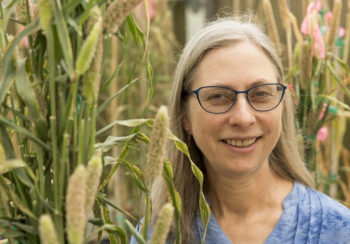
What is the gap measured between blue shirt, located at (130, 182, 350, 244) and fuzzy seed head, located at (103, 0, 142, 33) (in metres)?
0.66

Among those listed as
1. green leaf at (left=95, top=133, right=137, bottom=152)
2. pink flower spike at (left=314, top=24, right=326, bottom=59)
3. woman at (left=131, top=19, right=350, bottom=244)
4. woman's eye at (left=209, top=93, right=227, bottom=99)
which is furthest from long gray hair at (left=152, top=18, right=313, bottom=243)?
green leaf at (left=95, top=133, right=137, bottom=152)

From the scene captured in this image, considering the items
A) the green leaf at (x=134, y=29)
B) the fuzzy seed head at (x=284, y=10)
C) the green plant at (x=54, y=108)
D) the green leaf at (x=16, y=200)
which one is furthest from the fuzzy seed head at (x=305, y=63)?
the green leaf at (x=16, y=200)

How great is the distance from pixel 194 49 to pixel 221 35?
8 cm

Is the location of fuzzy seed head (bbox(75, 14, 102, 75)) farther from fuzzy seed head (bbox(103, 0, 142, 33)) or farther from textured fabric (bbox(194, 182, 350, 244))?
textured fabric (bbox(194, 182, 350, 244))

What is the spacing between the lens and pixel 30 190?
25.2 inches

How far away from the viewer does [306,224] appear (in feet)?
3.72

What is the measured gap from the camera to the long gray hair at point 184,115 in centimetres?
117

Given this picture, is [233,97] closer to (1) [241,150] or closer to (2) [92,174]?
(1) [241,150]

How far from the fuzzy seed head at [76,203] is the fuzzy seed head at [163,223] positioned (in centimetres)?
10

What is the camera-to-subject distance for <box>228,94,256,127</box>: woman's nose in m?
1.05

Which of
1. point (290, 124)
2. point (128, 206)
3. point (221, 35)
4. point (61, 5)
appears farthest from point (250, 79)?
point (128, 206)

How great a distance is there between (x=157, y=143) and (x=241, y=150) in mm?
509

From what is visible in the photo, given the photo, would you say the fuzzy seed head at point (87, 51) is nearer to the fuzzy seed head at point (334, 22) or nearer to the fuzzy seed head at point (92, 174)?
the fuzzy seed head at point (92, 174)

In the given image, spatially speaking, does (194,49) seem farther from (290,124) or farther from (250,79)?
(290,124)
